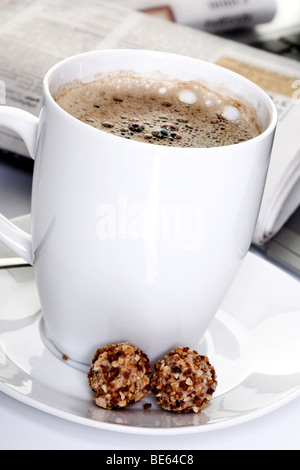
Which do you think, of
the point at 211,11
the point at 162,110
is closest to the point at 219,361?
the point at 162,110

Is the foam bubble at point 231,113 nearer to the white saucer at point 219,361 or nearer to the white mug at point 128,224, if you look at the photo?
the white mug at point 128,224

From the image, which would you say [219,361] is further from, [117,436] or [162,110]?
[162,110]

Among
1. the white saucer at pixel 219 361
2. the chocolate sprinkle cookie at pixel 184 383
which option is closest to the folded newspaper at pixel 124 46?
the white saucer at pixel 219 361

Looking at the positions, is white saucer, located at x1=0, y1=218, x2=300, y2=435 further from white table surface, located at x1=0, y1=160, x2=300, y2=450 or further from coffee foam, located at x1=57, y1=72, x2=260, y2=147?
coffee foam, located at x1=57, y1=72, x2=260, y2=147

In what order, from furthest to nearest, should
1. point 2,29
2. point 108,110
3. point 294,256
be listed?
point 2,29
point 294,256
point 108,110

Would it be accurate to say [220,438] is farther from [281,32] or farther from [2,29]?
[281,32]

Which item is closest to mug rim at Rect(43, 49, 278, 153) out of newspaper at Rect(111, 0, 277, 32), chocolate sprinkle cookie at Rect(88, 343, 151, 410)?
chocolate sprinkle cookie at Rect(88, 343, 151, 410)
